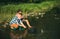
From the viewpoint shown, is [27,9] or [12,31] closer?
[12,31]

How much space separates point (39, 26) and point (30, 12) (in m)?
7.92

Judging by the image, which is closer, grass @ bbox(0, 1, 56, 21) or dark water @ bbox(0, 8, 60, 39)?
dark water @ bbox(0, 8, 60, 39)

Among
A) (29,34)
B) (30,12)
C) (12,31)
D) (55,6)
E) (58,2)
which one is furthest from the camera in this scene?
(58,2)

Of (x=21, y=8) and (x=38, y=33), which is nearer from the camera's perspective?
(x=38, y=33)

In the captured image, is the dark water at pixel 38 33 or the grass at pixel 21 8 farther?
the grass at pixel 21 8

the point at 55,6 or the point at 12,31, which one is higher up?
the point at 12,31

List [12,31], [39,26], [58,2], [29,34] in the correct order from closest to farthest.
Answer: [29,34], [12,31], [39,26], [58,2]

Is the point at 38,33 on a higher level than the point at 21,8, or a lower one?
higher

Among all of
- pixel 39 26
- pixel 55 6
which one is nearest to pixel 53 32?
pixel 39 26

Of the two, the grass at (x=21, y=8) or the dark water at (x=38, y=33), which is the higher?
the dark water at (x=38, y=33)

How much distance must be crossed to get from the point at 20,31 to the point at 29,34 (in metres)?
1.20

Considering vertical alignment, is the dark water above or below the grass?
above

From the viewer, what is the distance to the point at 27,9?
90.7 ft

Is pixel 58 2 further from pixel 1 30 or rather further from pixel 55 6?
pixel 1 30
